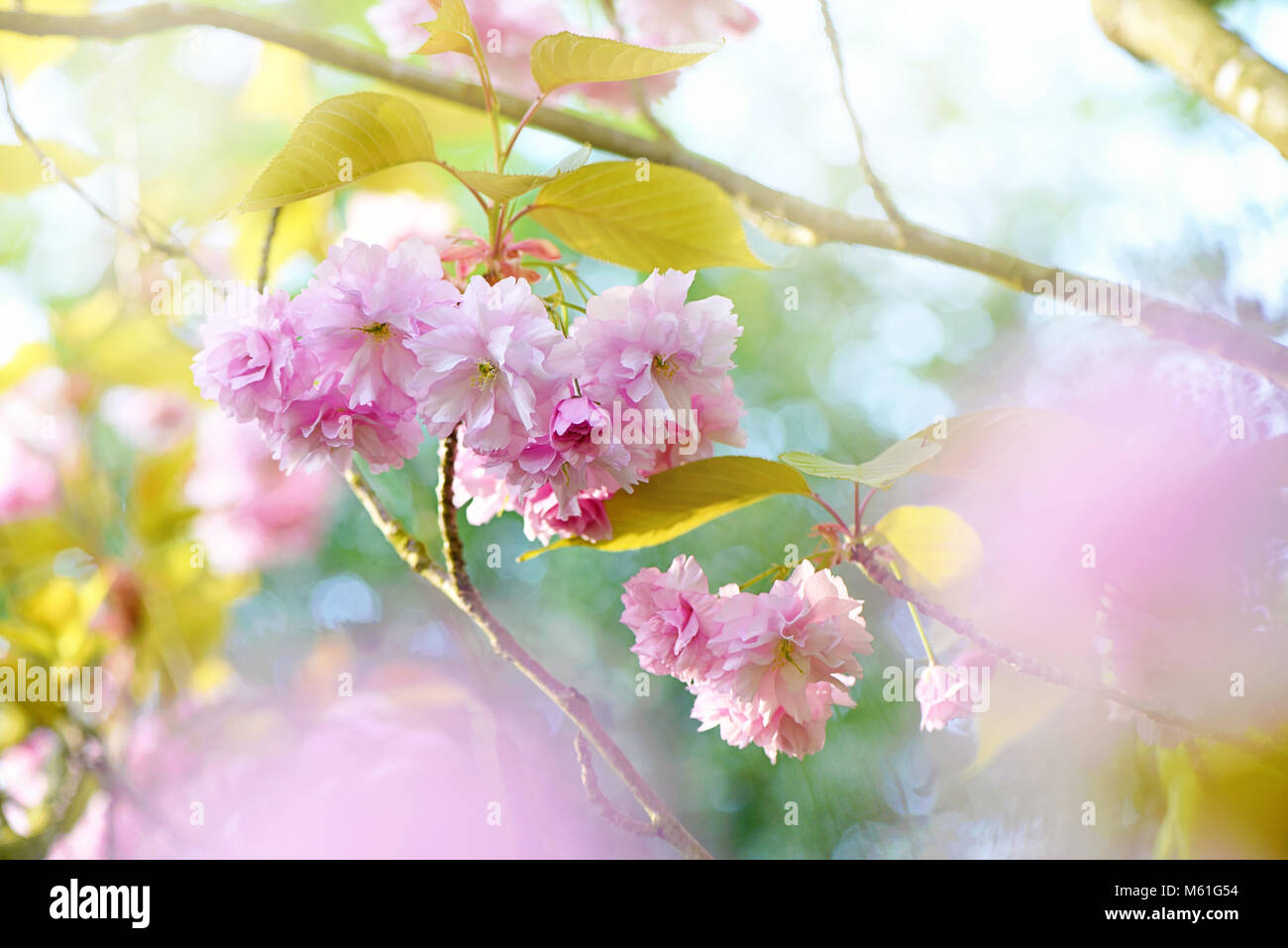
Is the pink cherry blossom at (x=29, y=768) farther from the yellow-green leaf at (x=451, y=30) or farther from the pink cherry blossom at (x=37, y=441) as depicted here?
the yellow-green leaf at (x=451, y=30)

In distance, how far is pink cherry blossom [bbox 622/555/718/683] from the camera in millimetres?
390

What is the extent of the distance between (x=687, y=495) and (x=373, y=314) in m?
0.16

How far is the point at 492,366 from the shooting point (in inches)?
12.5

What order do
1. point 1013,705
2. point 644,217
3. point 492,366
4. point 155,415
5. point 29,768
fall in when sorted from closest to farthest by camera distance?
point 492,366
point 644,217
point 1013,705
point 29,768
point 155,415

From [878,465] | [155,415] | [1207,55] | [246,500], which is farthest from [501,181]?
[155,415]

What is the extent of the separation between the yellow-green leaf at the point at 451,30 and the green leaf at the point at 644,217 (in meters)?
0.07

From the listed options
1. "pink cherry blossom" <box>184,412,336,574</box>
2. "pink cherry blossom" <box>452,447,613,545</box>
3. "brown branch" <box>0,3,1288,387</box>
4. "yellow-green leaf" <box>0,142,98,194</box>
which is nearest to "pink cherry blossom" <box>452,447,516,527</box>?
"pink cherry blossom" <box>452,447,613,545</box>

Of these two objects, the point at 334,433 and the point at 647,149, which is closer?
the point at 334,433

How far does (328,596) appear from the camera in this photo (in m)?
1.60

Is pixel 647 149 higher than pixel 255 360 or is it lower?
higher

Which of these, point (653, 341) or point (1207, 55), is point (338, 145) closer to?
point (653, 341)
